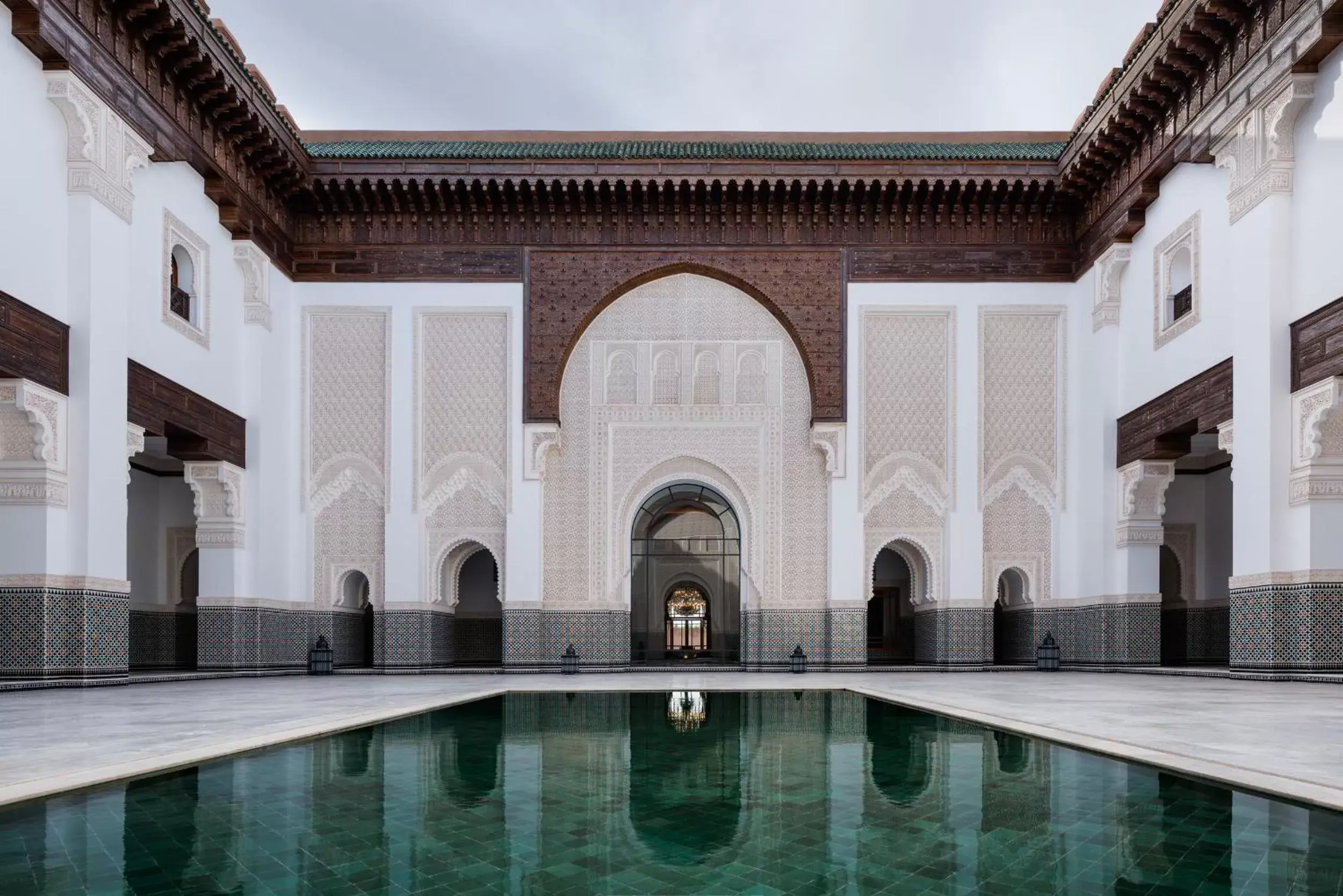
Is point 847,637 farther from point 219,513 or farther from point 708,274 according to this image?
point 219,513

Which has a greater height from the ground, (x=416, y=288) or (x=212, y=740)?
(x=416, y=288)

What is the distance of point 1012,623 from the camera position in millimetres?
9359

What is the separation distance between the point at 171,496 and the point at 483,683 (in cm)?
452

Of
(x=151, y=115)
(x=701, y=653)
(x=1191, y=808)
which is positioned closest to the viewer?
(x=1191, y=808)

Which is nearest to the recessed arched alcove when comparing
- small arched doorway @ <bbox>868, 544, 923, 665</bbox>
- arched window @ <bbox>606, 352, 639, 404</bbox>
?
arched window @ <bbox>606, 352, 639, 404</bbox>

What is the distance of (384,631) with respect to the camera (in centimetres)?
878

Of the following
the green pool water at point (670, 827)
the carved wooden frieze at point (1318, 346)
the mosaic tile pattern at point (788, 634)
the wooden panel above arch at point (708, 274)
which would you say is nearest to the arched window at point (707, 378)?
the wooden panel above arch at point (708, 274)

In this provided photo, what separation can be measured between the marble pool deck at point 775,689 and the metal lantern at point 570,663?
107cm

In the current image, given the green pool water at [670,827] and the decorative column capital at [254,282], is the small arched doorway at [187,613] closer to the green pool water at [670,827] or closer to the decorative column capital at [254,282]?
the decorative column capital at [254,282]

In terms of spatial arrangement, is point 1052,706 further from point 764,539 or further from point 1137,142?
point 1137,142

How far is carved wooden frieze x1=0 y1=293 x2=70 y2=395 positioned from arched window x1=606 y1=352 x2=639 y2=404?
435 cm

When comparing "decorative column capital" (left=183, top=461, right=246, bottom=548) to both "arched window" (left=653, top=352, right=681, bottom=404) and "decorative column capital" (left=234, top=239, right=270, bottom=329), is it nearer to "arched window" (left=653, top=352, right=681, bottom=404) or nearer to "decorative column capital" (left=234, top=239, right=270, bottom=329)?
"decorative column capital" (left=234, top=239, right=270, bottom=329)

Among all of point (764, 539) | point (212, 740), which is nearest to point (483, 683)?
point (764, 539)

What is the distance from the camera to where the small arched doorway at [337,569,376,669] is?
29.6 feet
